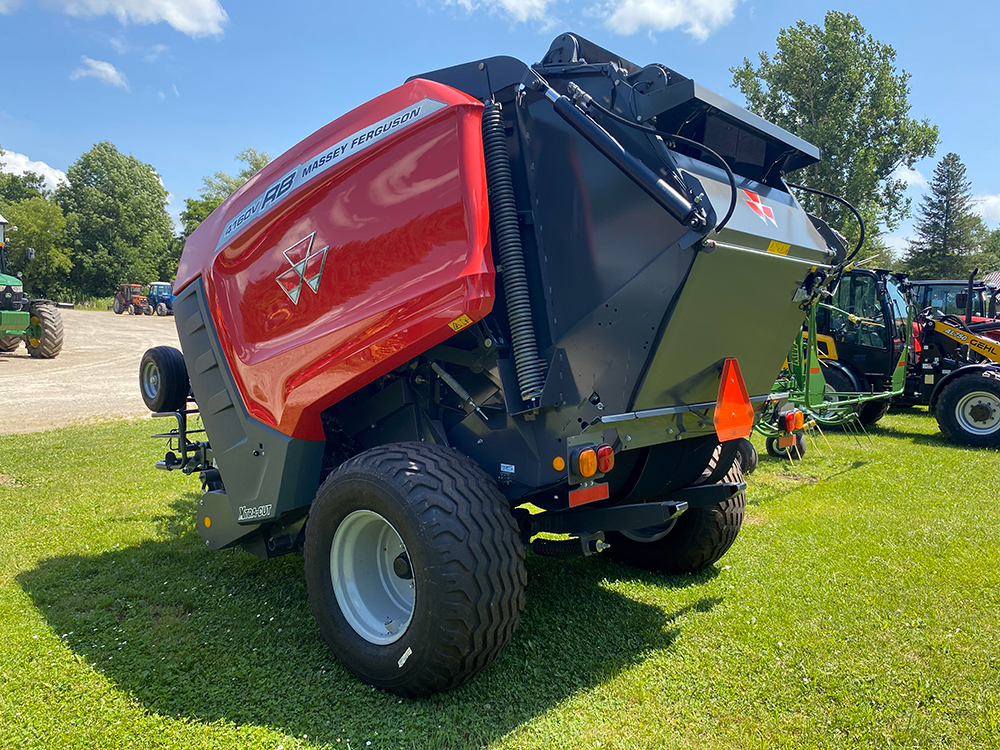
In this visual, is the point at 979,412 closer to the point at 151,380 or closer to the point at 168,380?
the point at 168,380

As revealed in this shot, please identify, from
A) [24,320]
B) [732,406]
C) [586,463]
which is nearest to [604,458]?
[586,463]

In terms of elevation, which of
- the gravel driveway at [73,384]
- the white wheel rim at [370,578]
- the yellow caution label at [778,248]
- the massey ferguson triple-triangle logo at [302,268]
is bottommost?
the gravel driveway at [73,384]

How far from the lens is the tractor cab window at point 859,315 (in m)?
10.2

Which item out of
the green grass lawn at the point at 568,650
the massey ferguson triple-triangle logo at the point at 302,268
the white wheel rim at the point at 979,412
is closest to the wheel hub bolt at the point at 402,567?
the green grass lawn at the point at 568,650

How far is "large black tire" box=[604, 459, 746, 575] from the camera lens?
4.16 m

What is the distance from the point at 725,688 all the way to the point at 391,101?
3042 mm

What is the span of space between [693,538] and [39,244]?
5593 centimetres

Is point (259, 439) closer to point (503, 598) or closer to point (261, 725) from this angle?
point (261, 725)

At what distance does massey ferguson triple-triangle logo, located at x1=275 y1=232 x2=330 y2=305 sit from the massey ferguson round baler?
1 centimetres

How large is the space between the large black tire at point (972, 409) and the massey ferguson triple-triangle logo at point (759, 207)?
7946 mm

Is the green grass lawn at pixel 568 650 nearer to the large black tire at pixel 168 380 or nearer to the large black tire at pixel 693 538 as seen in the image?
the large black tire at pixel 693 538

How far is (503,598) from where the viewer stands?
2750mm

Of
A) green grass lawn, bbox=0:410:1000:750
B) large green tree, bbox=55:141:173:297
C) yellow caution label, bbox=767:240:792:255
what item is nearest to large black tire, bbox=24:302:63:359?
green grass lawn, bbox=0:410:1000:750

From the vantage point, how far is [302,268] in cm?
338
